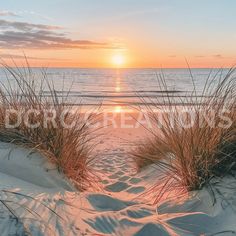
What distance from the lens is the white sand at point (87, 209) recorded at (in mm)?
2805

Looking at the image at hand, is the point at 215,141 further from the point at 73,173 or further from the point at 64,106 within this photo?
the point at 64,106

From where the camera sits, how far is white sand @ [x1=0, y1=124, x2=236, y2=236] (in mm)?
2805

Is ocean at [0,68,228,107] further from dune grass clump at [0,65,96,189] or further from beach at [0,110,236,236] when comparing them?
beach at [0,110,236,236]

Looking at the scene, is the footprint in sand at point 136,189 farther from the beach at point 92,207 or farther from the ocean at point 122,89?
the ocean at point 122,89

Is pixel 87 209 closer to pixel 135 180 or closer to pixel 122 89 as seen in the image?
pixel 135 180

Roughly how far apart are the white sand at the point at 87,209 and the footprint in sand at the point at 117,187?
0.11 meters

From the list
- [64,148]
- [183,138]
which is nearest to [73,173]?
[64,148]

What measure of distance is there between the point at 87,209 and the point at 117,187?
132 cm

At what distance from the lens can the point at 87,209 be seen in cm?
346

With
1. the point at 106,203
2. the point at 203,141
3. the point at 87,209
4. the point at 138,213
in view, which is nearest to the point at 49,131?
the point at 106,203

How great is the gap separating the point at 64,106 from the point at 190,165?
6.05ft

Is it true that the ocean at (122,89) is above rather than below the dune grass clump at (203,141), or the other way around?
below

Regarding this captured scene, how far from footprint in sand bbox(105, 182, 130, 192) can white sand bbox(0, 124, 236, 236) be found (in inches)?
4.2

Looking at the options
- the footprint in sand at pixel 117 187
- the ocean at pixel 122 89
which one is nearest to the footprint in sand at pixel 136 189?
the footprint in sand at pixel 117 187
